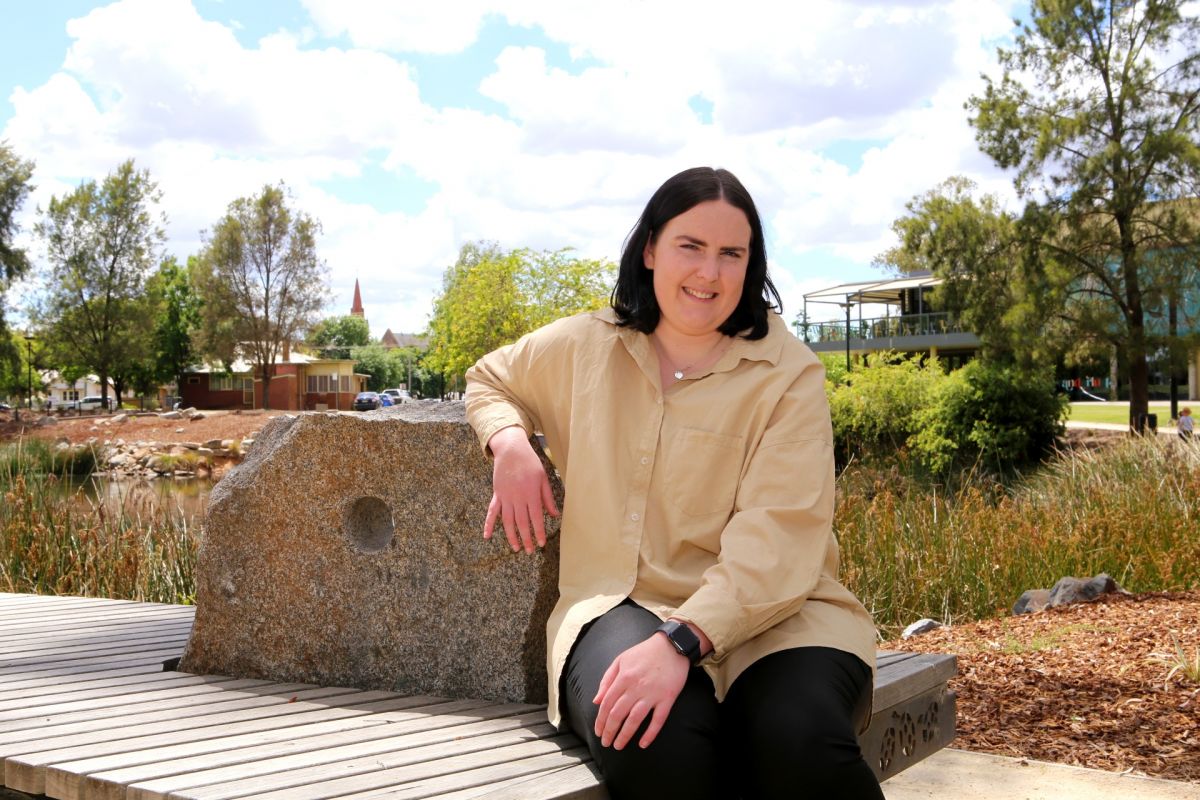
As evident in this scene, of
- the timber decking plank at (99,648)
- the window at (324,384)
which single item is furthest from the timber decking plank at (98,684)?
the window at (324,384)

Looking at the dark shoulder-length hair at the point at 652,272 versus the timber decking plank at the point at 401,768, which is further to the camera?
the dark shoulder-length hair at the point at 652,272

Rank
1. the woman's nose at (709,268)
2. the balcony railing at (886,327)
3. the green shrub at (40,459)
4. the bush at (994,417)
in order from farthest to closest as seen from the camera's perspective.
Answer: the balcony railing at (886,327)
the bush at (994,417)
the green shrub at (40,459)
the woman's nose at (709,268)

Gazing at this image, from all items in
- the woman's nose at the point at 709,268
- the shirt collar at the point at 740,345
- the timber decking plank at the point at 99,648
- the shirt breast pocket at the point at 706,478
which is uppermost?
the woman's nose at the point at 709,268

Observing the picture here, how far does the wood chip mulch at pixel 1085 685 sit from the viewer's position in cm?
Answer: 363

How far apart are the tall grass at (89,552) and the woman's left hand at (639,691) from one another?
173 inches

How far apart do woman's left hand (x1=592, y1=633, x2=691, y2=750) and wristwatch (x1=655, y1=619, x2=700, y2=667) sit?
1cm

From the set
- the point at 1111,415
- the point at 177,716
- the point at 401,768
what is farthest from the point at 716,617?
the point at 1111,415

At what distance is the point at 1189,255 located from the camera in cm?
1916

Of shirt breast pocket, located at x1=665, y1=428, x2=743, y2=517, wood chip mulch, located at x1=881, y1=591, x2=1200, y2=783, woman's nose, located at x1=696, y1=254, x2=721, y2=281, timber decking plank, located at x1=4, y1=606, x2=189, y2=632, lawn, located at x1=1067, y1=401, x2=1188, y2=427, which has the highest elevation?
woman's nose, located at x1=696, y1=254, x2=721, y2=281

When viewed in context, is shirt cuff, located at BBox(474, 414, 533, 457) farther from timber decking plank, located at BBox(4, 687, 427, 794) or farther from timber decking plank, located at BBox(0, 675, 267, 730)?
timber decking plank, located at BBox(0, 675, 267, 730)

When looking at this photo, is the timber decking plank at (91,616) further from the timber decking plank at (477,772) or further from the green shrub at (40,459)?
the green shrub at (40,459)

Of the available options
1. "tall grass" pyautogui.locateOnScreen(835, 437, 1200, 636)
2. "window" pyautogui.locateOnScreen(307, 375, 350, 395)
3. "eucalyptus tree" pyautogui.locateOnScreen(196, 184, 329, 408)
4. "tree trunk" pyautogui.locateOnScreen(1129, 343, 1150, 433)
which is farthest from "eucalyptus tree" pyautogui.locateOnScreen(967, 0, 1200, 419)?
"window" pyautogui.locateOnScreen(307, 375, 350, 395)

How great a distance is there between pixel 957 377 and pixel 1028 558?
13.4 meters

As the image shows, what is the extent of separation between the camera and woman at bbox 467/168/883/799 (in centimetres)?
200
